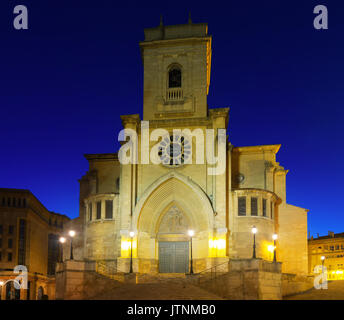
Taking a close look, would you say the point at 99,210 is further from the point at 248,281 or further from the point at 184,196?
the point at 248,281

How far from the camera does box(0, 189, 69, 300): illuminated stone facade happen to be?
75675mm

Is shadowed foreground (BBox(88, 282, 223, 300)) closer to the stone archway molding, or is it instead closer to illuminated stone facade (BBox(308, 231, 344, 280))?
the stone archway molding

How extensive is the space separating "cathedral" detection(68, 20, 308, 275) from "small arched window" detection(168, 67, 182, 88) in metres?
0.09

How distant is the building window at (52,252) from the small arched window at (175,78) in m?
58.6

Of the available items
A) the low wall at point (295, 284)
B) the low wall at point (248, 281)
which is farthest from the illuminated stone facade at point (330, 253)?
the low wall at point (248, 281)

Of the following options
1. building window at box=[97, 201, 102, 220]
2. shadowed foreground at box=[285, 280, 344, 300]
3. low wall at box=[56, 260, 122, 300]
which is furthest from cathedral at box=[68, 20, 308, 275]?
low wall at box=[56, 260, 122, 300]

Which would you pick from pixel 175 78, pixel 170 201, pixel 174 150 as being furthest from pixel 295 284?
pixel 175 78

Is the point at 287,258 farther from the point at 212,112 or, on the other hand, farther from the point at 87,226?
the point at 87,226

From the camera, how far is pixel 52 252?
309 feet


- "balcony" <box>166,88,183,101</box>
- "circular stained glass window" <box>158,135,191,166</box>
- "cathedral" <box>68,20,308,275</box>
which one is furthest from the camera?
"balcony" <box>166,88,183,101</box>
